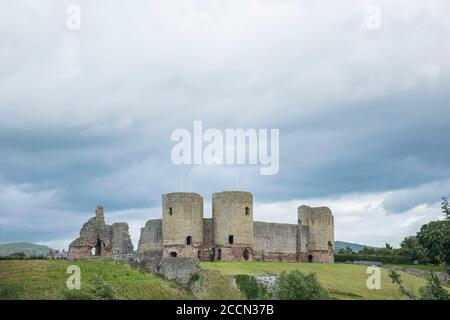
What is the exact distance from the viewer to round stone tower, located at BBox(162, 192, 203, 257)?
59.5 metres

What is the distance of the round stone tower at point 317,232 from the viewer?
67688 mm

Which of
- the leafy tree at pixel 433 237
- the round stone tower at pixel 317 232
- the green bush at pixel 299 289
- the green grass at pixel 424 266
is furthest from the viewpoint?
the green grass at pixel 424 266

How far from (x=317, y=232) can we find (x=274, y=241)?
14.7 ft

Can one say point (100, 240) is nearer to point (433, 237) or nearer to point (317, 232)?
point (317, 232)

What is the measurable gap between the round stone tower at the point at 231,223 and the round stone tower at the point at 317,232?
27.5 ft

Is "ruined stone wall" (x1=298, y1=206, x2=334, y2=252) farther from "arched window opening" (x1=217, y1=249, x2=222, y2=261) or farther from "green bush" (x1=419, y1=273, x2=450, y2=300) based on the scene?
"green bush" (x1=419, y1=273, x2=450, y2=300)

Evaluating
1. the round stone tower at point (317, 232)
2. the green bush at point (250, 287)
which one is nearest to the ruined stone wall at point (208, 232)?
the round stone tower at point (317, 232)

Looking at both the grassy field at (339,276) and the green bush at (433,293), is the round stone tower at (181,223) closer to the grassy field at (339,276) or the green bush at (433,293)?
the grassy field at (339,276)

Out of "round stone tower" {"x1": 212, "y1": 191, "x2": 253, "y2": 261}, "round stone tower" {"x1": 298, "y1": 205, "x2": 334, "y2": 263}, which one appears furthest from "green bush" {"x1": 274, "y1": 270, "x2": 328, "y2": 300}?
"round stone tower" {"x1": 298, "y1": 205, "x2": 334, "y2": 263}

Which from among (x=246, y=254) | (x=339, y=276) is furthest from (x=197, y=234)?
(x=339, y=276)

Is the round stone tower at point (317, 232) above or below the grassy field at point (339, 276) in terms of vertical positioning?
above
